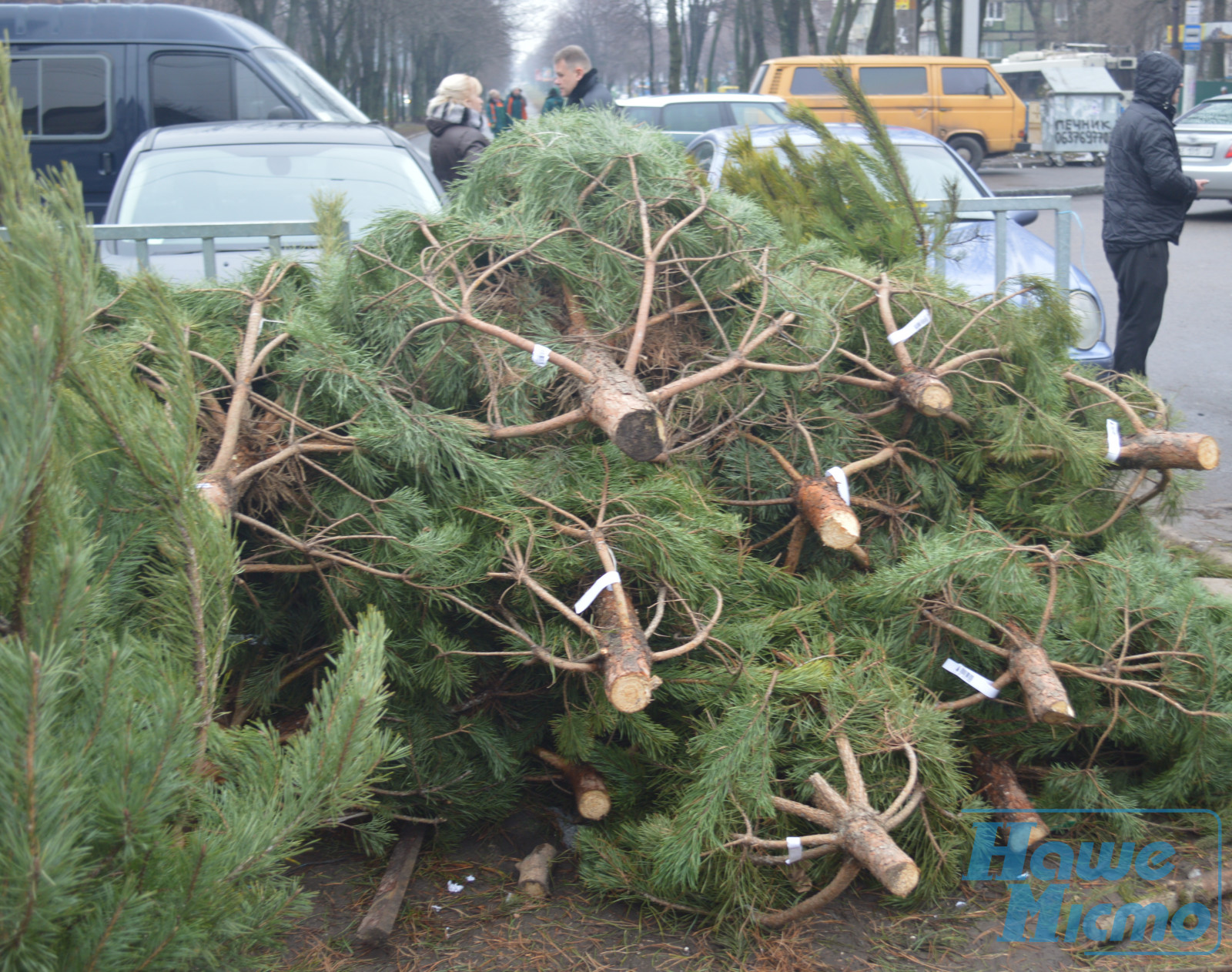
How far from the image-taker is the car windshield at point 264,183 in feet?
19.0

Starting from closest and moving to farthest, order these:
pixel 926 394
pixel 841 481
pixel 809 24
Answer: pixel 841 481 → pixel 926 394 → pixel 809 24

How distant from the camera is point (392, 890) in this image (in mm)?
2564

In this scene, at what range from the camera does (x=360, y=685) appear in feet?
5.16

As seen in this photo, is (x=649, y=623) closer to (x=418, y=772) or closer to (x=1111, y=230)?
(x=418, y=772)

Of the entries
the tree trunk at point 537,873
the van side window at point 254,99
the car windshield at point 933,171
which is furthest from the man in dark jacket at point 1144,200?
the van side window at point 254,99

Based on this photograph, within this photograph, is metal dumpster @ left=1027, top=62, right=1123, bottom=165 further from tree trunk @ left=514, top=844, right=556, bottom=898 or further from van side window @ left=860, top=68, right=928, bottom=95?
tree trunk @ left=514, top=844, right=556, bottom=898

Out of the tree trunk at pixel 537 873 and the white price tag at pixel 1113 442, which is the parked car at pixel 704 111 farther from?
the tree trunk at pixel 537 873

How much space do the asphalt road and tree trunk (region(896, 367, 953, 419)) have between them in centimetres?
106

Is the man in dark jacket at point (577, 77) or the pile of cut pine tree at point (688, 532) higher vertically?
the man in dark jacket at point (577, 77)

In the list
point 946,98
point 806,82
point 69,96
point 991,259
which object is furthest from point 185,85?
point 946,98

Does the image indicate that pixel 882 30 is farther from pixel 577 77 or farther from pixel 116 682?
pixel 116 682

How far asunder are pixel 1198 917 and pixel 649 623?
5.15 ft

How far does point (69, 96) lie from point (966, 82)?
1835 cm

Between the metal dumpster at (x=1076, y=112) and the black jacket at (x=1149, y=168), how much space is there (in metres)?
21.4
